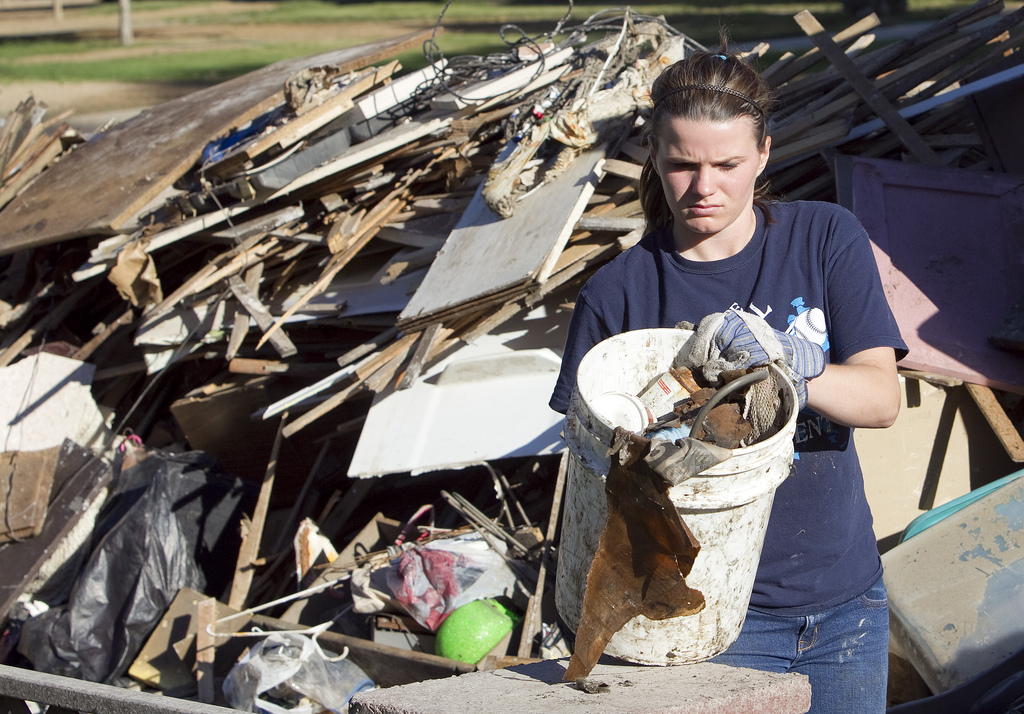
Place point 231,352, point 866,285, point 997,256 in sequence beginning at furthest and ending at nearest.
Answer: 1. point 231,352
2. point 997,256
3. point 866,285

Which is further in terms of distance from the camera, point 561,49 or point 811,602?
point 561,49

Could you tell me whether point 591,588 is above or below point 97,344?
above

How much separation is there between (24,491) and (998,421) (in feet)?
16.4

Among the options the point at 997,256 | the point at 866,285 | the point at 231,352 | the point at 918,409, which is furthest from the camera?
the point at 231,352

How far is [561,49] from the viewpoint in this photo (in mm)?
5645


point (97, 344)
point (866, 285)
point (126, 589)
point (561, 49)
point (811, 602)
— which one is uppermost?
point (561, 49)

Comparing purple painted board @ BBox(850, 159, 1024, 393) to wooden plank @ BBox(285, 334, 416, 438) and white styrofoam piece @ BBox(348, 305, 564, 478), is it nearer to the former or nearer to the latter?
white styrofoam piece @ BBox(348, 305, 564, 478)

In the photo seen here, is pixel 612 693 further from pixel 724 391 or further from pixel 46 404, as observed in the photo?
pixel 46 404

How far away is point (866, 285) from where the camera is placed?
5.79 ft

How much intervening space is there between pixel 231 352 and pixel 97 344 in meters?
1.33

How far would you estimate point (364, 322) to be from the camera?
465cm

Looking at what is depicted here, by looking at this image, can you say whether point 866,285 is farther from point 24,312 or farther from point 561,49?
point 24,312

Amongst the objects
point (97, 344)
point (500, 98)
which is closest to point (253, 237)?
point (97, 344)

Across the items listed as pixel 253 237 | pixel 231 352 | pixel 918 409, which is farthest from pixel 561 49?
pixel 918 409
